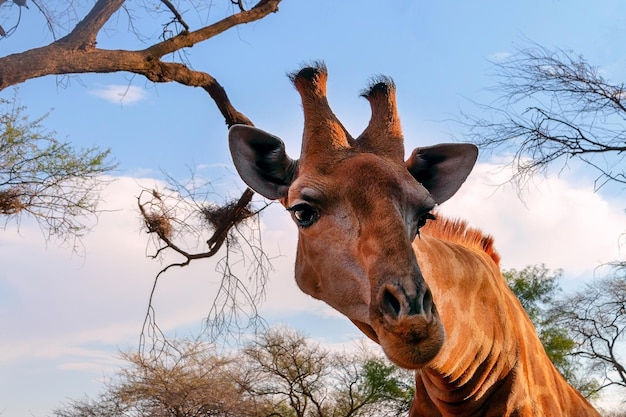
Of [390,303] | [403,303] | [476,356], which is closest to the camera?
[403,303]

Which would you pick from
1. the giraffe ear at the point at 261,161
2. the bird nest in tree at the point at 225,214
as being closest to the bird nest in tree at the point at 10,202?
the bird nest in tree at the point at 225,214

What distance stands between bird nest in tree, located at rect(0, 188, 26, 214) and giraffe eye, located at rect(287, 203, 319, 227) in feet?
35.4

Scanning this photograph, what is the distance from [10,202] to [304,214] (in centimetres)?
1094

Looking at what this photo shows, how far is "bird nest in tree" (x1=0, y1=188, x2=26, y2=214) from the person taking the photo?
43.5 ft

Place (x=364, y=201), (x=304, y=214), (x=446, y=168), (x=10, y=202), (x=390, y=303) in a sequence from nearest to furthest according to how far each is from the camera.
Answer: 1. (x=390, y=303)
2. (x=364, y=201)
3. (x=304, y=214)
4. (x=446, y=168)
5. (x=10, y=202)

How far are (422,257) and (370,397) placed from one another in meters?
25.5

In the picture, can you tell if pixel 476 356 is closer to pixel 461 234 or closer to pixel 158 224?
pixel 461 234

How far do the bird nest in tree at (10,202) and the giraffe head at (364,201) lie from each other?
10057 mm

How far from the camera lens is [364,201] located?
3.78 meters

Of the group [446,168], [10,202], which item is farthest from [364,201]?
[10,202]

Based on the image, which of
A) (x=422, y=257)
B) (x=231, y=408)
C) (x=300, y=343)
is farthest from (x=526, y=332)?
(x=300, y=343)

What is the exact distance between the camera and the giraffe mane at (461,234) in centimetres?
547

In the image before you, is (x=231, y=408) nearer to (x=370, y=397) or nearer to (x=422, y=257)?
(x=370, y=397)

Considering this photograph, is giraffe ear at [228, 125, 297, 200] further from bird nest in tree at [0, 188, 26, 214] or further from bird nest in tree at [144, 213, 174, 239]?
bird nest in tree at [0, 188, 26, 214]
